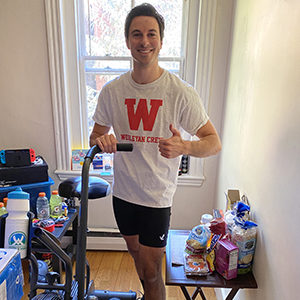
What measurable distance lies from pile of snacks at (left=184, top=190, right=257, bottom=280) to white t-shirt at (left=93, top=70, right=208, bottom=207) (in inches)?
11.3

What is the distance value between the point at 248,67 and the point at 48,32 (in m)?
1.54

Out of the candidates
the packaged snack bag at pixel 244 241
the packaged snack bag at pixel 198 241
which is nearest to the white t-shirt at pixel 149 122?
the packaged snack bag at pixel 198 241

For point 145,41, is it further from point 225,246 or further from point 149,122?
point 225,246

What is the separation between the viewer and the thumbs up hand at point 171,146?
1068mm

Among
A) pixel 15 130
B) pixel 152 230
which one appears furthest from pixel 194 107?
pixel 15 130

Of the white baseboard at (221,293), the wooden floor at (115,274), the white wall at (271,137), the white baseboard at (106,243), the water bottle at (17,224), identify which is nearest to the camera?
the water bottle at (17,224)

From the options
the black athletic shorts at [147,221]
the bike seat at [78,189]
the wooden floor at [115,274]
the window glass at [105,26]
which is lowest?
the wooden floor at [115,274]

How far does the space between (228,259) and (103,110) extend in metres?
0.95

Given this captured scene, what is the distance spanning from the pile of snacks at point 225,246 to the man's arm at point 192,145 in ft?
1.13

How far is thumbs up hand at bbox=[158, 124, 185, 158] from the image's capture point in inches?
42.1

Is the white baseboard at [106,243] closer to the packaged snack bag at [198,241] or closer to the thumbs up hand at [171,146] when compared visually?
the packaged snack bag at [198,241]

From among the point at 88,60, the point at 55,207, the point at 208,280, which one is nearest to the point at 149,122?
the point at 208,280

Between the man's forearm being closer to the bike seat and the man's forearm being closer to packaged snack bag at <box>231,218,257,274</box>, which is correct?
packaged snack bag at <box>231,218,257,274</box>

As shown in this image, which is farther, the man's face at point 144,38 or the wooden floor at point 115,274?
the wooden floor at point 115,274
